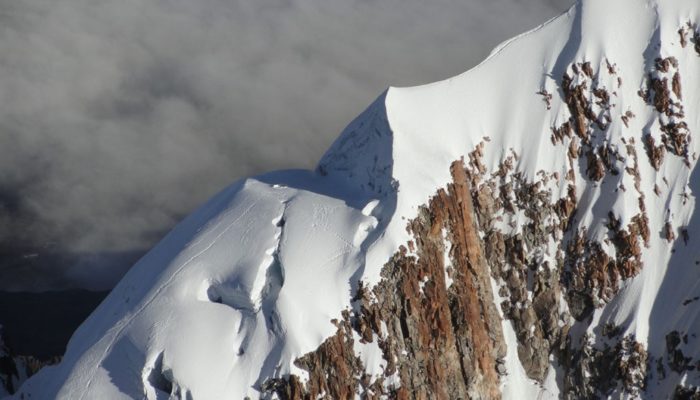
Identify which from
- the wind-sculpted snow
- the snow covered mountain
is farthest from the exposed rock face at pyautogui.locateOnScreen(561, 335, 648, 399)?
the wind-sculpted snow

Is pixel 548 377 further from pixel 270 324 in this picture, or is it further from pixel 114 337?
pixel 114 337

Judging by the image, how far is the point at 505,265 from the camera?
289 feet

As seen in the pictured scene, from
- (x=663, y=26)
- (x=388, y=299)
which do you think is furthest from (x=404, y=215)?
(x=663, y=26)

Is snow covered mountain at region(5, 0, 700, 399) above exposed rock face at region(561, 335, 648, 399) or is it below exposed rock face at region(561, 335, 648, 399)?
above

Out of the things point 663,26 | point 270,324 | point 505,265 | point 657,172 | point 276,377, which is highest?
point 663,26

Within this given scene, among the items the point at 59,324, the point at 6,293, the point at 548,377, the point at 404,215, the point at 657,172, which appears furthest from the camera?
the point at 6,293

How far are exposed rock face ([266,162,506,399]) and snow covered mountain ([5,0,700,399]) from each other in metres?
0.17

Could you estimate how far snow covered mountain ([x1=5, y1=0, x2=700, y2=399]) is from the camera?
246 ft

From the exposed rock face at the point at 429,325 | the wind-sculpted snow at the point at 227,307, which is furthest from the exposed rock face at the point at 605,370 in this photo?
the wind-sculpted snow at the point at 227,307

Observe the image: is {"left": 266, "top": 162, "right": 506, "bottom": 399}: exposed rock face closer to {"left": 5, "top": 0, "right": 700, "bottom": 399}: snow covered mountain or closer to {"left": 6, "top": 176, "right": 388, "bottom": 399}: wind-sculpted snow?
{"left": 5, "top": 0, "right": 700, "bottom": 399}: snow covered mountain

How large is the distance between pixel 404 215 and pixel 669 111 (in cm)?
3222

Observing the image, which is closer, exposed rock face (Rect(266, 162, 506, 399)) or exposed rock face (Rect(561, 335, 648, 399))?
exposed rock face (Rect(266, 162, 506, 399))

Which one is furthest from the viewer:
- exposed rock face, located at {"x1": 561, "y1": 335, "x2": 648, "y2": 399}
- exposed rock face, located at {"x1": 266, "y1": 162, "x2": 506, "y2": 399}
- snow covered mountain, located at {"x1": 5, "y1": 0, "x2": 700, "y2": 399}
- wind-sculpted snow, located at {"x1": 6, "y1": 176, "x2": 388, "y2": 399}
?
exposed rock face, located at {"x1": 561, "y1": 335, "x2": 648, "y2": 399}

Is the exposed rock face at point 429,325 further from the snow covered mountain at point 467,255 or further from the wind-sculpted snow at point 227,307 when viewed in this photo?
the wind-sculpted snow at point 227,307
